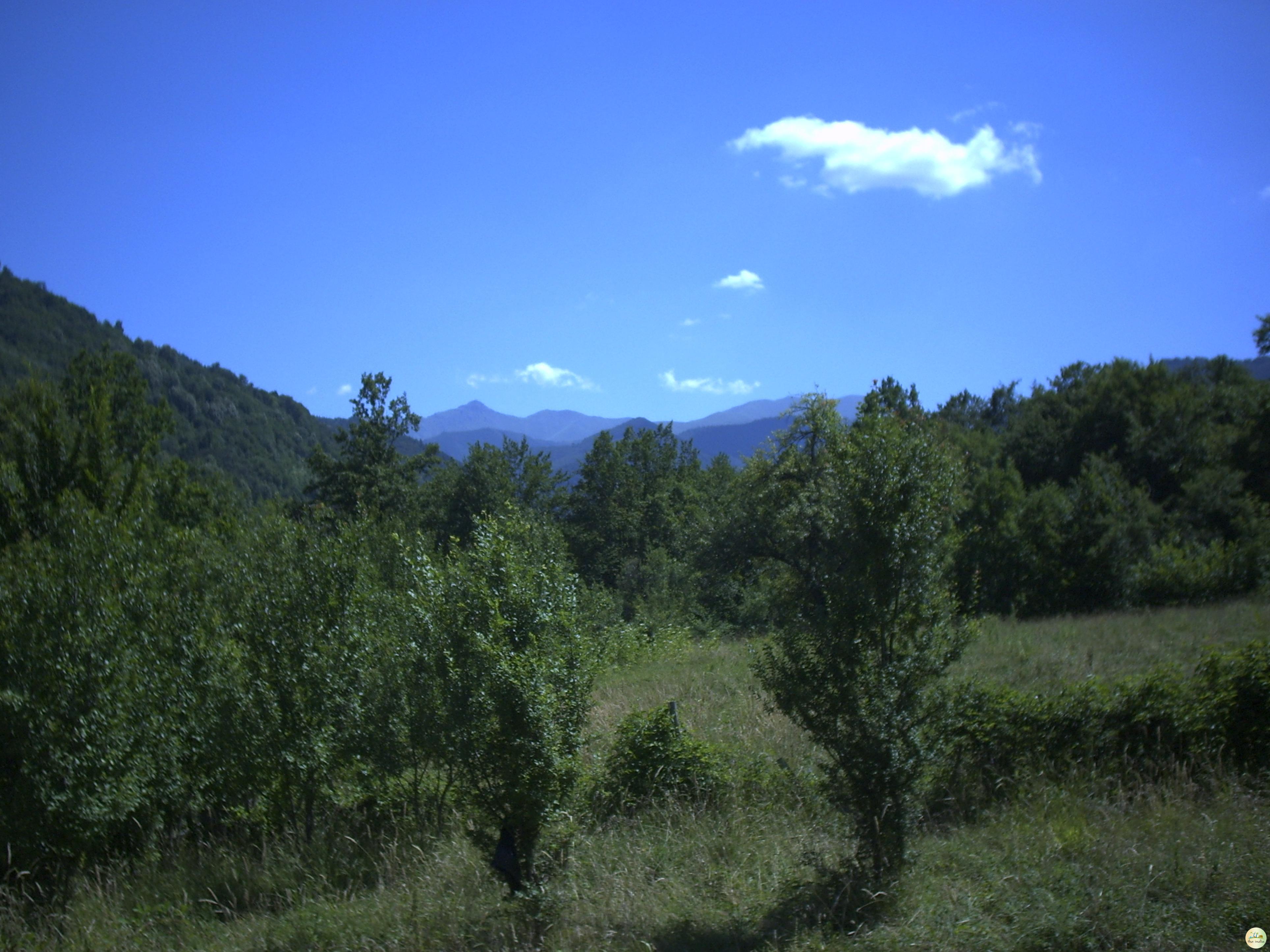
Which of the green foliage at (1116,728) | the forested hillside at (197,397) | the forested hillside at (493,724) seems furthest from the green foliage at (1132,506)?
the forested hillside at (197,397)

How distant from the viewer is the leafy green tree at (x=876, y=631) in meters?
5.71

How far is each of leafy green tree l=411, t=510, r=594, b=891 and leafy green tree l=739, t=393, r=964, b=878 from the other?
1680 millimetres

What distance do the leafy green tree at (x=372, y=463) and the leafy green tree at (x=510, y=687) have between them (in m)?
30.7

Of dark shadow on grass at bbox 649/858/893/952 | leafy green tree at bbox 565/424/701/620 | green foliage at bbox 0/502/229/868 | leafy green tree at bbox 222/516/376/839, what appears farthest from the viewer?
leafy green tree at bbox 565/424/701/620

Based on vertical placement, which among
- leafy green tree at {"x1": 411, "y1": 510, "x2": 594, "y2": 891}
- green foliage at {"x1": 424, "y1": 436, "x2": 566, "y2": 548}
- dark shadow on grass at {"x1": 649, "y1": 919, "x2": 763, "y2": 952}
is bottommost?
dark shadow on grass at {"x1": 649, "y1": 919, "x2": 763, "y2": 952}

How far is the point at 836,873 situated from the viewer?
5.91 m

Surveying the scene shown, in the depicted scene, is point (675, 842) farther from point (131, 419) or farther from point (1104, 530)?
point (131, 419)

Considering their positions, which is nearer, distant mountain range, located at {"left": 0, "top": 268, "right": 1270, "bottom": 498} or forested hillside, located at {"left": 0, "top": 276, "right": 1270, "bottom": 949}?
forested hillside, located at {"left": 0, "top": 276, "right": 1270, "bottom": 949}

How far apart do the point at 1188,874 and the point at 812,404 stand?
1883 cm

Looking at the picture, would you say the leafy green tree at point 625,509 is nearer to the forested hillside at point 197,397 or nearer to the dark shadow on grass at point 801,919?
the dark shadow on grass at point 801,919

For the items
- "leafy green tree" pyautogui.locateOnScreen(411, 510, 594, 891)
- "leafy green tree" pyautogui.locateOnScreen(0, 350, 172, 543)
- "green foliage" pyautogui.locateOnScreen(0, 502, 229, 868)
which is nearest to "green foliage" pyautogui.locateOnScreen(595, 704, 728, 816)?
"leafy green tree" pyautogui.locateOnScreen(411, 510, 594, 891)

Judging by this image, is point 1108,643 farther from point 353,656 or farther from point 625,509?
point 625,509

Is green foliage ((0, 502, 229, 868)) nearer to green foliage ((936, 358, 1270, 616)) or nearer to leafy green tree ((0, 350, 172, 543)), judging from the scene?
leafy green tree ((0, 350, 172, 543))

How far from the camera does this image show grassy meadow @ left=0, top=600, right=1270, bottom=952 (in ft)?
17.0
